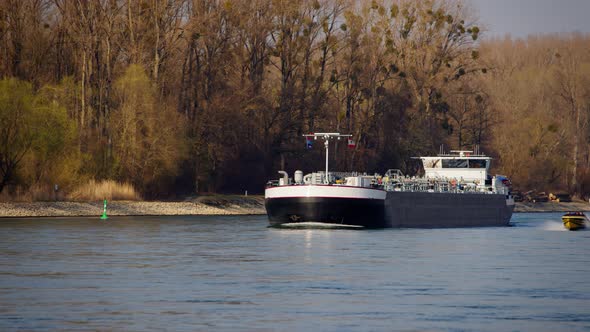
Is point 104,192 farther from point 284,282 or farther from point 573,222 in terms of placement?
point 284,282

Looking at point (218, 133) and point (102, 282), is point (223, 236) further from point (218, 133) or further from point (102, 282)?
point (218, 133)

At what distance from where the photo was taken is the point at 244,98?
4633 inches

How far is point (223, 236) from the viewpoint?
69375 millimetres

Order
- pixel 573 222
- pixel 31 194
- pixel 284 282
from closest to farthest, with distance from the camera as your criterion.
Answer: pixel 284 282 → pixel 573 222 → pixel 31 194

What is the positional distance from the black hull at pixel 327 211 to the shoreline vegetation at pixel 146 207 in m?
18.5

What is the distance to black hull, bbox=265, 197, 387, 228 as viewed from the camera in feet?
261

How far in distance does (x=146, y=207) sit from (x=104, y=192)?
3966 millimetres

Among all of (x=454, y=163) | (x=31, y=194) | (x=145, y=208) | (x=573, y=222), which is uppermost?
(x=454, y=163)

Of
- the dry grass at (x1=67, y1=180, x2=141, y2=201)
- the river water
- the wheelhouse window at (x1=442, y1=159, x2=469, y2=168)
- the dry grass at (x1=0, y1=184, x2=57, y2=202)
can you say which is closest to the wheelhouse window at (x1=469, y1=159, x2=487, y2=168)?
the wheelhouse window at (x1=442, y1=159, x2=469, y2=168)

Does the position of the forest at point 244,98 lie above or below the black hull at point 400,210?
above

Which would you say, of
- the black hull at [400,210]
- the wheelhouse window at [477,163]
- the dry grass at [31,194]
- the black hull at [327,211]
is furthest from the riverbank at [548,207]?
the dry grass at [31,194]

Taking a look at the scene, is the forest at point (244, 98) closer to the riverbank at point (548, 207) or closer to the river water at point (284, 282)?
the riverbank at point (548, 207)

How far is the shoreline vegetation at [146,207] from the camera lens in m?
88.8

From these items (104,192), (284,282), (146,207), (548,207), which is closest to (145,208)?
(146,207)
